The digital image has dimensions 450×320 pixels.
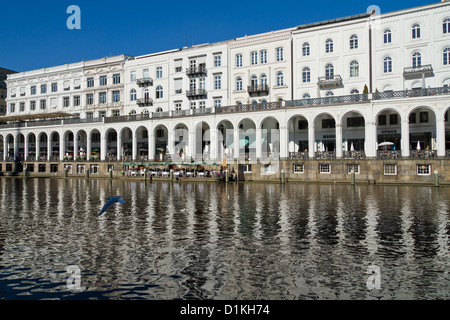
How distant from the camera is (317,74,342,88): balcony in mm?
49044

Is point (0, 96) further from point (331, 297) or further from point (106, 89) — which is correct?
point (331, 297)

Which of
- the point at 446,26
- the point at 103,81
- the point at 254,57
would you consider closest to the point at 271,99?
the point at 254,57

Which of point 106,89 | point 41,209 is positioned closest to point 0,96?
point 106,89

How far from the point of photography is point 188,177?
49469 mm

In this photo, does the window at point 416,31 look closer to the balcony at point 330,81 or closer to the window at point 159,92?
the balcony at point 330,81

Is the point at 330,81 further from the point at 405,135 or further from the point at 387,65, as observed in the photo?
the point at 405,135

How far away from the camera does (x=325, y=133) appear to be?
50.5 metres

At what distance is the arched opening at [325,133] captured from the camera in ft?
164

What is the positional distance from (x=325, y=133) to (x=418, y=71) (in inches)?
518

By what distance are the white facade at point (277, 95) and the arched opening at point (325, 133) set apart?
0.44 feet

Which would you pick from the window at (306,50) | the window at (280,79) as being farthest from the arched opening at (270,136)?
the window at (306,50)

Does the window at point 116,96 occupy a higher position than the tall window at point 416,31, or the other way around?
the tall window at point 416,31
